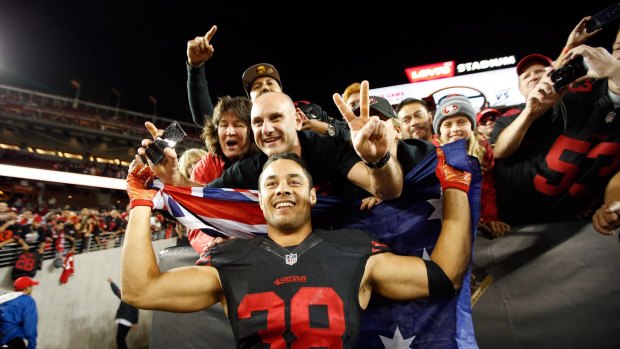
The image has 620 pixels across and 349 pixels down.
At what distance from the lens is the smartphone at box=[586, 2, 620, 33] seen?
2.35 m

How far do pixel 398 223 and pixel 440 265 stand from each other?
490mm

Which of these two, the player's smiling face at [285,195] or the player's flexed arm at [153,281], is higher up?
the player's smiling face at [285,195]

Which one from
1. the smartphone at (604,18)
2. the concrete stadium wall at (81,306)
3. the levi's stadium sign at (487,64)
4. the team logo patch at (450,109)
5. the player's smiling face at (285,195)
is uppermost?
the levi's stadium sign at (487,64)

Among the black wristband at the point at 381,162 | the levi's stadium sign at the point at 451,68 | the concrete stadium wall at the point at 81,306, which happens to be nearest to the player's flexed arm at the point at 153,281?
the black wristband at the point at 381,162

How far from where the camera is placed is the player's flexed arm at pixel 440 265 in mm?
2074

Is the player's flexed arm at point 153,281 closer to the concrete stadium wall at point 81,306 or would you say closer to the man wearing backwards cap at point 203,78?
the man wearing backwards cap at point 203,78

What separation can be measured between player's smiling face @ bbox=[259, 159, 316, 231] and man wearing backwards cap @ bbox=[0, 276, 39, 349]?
20.9 ft

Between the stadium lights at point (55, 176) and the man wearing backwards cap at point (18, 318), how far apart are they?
16541mm

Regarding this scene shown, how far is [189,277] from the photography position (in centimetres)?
212

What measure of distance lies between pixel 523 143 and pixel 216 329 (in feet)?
11.8

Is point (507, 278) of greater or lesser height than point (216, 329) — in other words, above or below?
above

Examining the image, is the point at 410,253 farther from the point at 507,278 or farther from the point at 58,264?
the point at 58,264

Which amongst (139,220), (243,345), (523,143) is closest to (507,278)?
(523,143)

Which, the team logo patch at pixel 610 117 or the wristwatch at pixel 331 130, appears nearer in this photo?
the team logo patch at pixel 610 117
